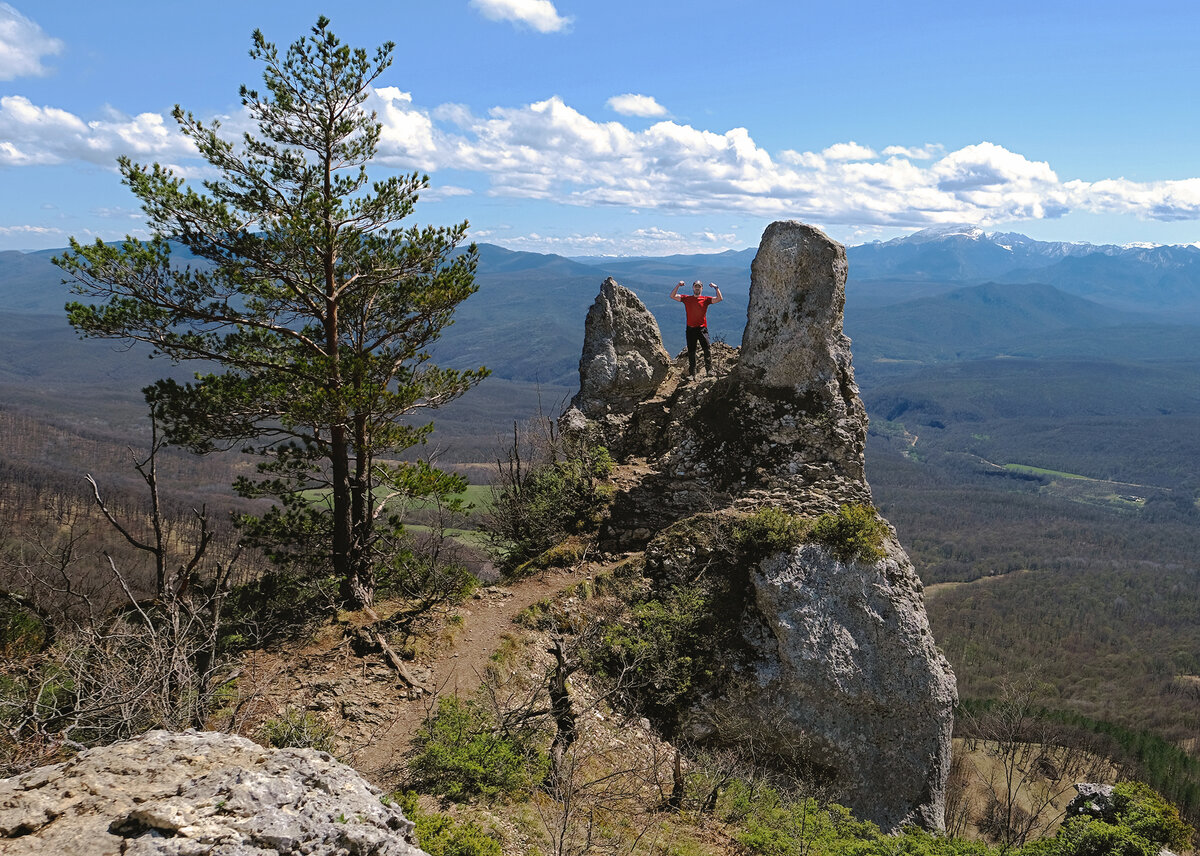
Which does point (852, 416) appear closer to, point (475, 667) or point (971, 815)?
point (475, 667)

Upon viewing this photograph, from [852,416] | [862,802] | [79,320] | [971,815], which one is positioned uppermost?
[79,320]

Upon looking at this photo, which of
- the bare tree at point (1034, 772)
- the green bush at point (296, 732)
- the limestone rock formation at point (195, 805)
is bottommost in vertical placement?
the bare tree at point (1034, 772)

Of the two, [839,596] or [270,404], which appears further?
[839,596]

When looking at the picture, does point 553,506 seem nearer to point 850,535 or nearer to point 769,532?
point 769,532

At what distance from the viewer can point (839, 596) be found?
16.1 metres

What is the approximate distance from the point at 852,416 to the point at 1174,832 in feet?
35.6

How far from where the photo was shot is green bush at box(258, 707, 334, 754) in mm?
10609

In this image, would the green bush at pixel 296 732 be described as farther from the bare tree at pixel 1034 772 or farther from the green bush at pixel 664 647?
the bare tree at pixel 1034 772

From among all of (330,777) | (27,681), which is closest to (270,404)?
(27,681)

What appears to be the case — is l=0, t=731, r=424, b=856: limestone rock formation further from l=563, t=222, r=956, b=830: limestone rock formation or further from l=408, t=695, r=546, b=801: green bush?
l=563, t=222, r=956, b=830: limestone rock formation

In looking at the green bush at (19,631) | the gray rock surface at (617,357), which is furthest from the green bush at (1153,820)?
the green bush at (19,631)

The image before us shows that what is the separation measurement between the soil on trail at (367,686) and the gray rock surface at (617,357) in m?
11.9

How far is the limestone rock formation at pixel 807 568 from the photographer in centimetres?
1584

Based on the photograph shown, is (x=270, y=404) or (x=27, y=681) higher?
(x=270, y=404)
